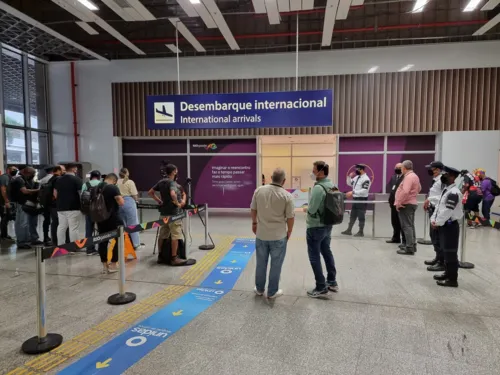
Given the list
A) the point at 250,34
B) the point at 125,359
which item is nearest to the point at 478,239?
the point at 125,359

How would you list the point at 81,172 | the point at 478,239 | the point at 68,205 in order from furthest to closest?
the point at 81,172 → the point at 478,239 → the point at 68,205

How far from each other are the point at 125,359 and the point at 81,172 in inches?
326

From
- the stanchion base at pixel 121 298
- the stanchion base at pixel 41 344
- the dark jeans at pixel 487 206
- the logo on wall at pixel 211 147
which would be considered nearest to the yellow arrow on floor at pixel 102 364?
the stanchion base at pixel 41 344

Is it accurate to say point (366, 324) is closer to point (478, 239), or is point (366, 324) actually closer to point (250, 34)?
point (478, 239)

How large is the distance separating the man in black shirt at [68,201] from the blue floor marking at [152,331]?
2466mm

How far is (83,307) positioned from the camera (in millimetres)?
3199

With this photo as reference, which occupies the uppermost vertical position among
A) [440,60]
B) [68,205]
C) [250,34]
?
[250,34]

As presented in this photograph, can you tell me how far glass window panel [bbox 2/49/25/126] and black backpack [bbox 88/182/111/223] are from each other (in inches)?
242

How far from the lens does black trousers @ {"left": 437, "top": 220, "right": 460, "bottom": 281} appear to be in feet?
11.7

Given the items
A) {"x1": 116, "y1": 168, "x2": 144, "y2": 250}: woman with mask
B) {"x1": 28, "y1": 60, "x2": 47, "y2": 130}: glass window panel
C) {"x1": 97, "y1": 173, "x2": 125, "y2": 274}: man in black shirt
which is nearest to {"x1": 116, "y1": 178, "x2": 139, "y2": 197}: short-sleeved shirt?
{"x1": 116, "y1": 168, "x2": 144, "y2": 250}: woman with mask

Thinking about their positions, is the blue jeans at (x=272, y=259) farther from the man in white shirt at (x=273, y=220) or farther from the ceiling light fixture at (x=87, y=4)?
the ceiling light fixture at (x=87, y=4)

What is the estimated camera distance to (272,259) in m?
3.32

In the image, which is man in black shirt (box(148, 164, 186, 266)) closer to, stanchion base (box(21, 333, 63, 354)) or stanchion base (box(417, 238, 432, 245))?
stanchion base (box(21, 333, 63, 354))

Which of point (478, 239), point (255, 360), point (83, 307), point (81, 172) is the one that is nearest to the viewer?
point (255, 360)
